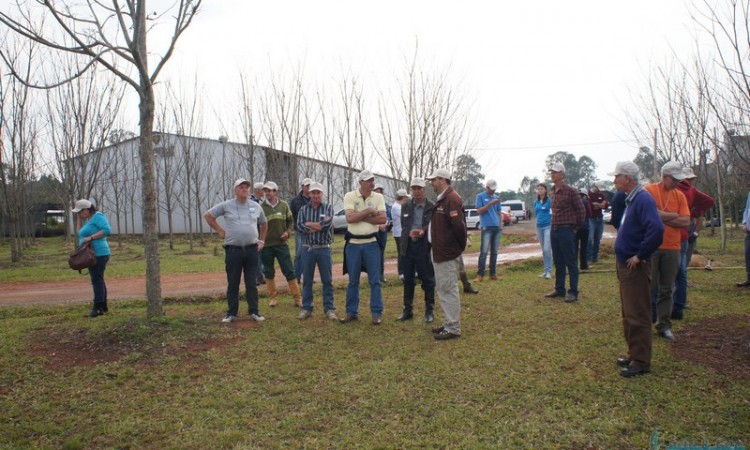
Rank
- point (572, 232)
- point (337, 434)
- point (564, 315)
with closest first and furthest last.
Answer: point (337, 434) → point (564, 315) → point (572, 232)

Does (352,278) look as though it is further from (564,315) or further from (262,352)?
(564,315)

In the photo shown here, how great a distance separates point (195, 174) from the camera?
924 inches

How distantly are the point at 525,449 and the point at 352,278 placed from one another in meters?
3.77

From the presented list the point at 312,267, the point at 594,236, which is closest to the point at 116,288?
the point at 312,267

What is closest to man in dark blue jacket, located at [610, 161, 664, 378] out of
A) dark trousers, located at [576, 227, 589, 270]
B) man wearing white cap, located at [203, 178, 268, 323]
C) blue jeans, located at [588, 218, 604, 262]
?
man wearing white cap, located at [203, 178, 268, 323]

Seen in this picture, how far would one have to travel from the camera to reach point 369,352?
211 inches

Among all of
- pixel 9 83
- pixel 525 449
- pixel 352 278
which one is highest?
pixel 9 83

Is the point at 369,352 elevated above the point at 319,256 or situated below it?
below

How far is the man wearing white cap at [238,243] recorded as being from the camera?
6.69m

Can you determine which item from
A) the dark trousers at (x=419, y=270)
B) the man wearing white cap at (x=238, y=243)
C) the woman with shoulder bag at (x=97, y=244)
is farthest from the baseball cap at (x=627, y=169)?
the woman with shoulder bag at (x=97, y=244)

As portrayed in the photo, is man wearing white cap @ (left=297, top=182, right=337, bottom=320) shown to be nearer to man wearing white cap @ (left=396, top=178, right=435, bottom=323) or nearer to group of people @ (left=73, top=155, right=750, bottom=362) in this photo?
group of people @ (left=73, top=155, right=750, bottom=362)

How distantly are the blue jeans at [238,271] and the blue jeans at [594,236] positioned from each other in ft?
26.3

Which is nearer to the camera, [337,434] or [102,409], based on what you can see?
[337,434]

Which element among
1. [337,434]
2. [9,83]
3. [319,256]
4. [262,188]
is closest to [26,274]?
[9,83]
